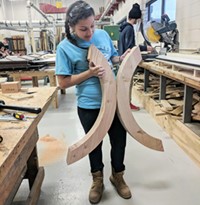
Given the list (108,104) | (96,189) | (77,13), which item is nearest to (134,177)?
(96,189)

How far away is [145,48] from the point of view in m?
3.22

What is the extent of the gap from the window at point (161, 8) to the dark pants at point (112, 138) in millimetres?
2460

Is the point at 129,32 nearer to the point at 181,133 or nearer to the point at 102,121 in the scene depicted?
the point at 181,133

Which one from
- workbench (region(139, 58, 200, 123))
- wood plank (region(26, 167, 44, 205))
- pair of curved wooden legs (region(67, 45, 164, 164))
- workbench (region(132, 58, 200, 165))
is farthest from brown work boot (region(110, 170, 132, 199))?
workbench (region(139, 58, 200, 123))

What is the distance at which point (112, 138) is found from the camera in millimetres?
1595

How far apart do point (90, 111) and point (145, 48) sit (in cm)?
208

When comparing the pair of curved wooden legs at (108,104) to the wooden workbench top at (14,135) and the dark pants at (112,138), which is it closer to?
the dark pants at (112,138)

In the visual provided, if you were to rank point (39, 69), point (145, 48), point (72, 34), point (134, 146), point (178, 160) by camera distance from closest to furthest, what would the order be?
point (72, 34)
point (178, 160)
point (134, 146)
point (145, 48)
point (39, 69)

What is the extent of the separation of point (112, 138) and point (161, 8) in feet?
13.1

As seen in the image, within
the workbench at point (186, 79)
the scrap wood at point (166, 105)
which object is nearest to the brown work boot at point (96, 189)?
the workbench at point (186, 79)

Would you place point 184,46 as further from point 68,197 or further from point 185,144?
point 68,197

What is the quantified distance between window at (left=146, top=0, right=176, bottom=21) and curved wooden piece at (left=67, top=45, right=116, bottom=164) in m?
2.45

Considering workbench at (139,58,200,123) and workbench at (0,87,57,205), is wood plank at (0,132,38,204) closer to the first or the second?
workbench at (0,87,57,205)

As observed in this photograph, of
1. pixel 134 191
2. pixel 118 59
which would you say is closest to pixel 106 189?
pixel 134 191
